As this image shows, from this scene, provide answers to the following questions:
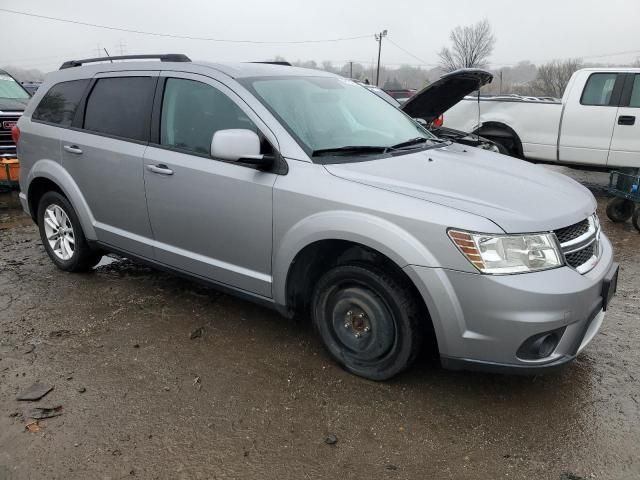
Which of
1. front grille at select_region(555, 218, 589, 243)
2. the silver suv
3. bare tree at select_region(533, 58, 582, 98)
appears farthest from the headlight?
bare tree at select_region(533, 58, 582, 98)

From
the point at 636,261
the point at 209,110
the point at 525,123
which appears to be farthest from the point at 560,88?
the point at 209,110

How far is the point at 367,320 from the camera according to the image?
305 centimetres

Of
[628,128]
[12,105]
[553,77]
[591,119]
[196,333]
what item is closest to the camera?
[196,333]

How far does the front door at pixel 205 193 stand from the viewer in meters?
3.26

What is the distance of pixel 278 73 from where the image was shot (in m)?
3.75

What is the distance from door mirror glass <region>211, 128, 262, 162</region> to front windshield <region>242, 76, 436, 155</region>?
281mm

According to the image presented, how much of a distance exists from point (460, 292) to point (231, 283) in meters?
1.57

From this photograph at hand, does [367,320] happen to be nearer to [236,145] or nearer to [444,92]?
[236,145]

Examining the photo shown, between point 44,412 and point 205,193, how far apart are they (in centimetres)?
154

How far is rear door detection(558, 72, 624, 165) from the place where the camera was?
821 centimetres

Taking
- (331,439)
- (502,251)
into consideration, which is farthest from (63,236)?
(502,251)

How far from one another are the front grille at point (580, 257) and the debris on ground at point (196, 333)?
2411 millimetres

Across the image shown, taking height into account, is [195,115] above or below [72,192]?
above

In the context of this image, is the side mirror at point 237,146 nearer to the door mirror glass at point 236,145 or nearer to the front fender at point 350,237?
the door mirror glass at point 236,145
